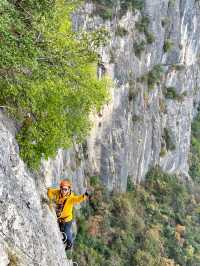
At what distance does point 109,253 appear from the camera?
29375 millimetres

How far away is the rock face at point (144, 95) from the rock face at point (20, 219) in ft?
33.6

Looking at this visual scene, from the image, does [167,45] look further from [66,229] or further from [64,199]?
[64,199]

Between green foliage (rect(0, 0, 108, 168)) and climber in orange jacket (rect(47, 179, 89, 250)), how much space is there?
90 cm

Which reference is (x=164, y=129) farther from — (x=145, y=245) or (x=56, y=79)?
(x=56, y=79)

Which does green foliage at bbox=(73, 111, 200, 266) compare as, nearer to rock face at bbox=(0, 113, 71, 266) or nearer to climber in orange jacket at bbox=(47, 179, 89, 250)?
climber in orange jacket at bbox=(47, 179, 89, 250)

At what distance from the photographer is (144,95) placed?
36.7m

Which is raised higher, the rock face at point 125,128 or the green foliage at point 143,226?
the rock face at point 125,128

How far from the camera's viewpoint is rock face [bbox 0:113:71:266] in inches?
311

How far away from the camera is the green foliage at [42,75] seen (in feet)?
32.0

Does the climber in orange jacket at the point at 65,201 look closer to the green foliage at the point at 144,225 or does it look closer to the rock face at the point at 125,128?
the rock face at the point at 125,128

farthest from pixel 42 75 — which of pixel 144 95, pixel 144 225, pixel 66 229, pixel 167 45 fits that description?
pixel 167 45

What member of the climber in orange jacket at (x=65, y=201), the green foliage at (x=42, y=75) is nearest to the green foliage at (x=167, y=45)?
the green foliage at (x=42, y=75)

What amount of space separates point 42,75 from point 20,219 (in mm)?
3330

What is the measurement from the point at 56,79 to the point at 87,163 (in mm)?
20351
